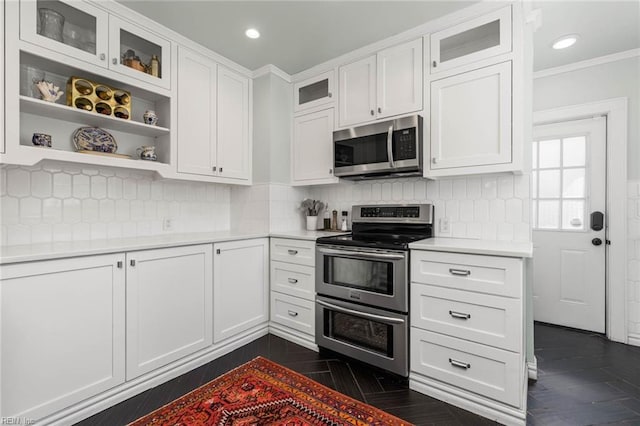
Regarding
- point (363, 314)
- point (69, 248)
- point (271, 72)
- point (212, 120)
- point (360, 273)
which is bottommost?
point (363, 314)

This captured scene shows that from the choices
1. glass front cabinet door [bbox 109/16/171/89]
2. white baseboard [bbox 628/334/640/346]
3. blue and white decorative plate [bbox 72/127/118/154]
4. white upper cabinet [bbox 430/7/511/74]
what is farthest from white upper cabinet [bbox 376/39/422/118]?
white baseboard [bbox 628/334/640/346]

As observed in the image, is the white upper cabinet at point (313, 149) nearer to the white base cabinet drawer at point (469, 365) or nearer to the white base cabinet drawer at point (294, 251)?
the white base cabinet drawer at point (294, 251)

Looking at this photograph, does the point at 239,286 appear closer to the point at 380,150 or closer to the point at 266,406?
the point at 266,406

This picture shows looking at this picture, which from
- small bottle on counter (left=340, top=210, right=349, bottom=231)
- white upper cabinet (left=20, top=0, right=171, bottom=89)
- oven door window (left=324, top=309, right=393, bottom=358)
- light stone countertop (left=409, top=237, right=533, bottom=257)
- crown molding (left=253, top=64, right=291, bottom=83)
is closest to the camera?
light stone countertop (left=409, top=237, right=533, bottom=257)

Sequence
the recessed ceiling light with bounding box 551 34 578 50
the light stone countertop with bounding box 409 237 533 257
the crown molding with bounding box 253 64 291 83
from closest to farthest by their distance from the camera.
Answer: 1. the light stone countertop with bounding box 409 237 533 257
2. the recessed ceiling light with bounding box 551 34 578 50
3. the crown molding with bounding box 253 64 291 83

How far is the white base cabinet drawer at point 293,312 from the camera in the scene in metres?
2.59

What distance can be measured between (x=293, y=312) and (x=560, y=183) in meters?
2.95

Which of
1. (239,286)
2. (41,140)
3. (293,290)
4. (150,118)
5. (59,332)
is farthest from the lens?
(293,290)

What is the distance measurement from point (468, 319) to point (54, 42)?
9.88 ft

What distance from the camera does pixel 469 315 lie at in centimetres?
179

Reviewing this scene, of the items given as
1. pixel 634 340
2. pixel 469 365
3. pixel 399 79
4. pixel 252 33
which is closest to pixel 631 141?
pixel 634 340

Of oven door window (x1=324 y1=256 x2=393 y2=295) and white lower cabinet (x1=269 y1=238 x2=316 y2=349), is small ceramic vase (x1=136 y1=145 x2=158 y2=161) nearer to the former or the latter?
white lower cabinet (x1=269 y1=238 x2=316 y2=349)

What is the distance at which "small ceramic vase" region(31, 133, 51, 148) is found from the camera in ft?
6.05

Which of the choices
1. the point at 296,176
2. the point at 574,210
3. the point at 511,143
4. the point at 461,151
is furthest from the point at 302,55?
the point at 574,210
